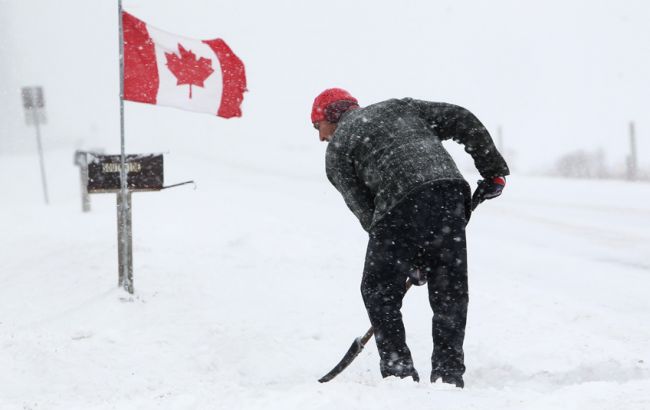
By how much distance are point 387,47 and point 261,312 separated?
266 ft

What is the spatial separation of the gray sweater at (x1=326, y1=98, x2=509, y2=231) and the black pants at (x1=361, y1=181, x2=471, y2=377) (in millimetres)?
82

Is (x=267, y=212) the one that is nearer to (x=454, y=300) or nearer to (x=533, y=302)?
(x=533, y=302)

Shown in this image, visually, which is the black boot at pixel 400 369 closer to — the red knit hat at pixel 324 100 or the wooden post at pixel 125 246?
the red knit hat at pixel 324 100

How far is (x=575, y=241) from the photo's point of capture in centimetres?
738

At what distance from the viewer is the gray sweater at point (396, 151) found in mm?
2826

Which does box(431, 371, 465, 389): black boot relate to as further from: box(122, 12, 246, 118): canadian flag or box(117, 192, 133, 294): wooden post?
box(122, 12, 246, 118): canadian flag

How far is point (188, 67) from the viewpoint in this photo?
527 cm

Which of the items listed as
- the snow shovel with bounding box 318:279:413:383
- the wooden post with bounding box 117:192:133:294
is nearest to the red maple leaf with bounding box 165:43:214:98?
the wooden post with bounding box 117:192:133:294

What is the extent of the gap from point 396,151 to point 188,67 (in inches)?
119

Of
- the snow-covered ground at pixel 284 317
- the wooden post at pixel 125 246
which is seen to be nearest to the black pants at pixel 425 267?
the snow-covered ground at pixel 284 317

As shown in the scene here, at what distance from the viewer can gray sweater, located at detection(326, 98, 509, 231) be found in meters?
2.83

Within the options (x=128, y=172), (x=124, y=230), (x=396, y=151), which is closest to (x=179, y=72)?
(x=128, y=172)

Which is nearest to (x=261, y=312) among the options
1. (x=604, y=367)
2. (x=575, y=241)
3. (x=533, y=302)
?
(x=533, y=302)

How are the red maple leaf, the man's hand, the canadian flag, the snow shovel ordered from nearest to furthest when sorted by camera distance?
the man's hand < the snow shovel < the canadian flag < the red maple leaf
